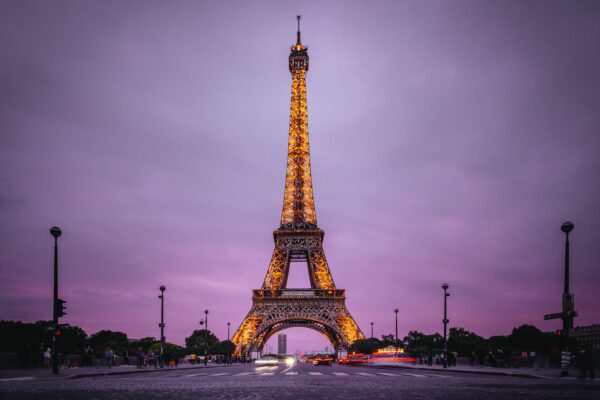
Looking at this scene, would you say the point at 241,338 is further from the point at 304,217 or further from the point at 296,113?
the point at 296,113

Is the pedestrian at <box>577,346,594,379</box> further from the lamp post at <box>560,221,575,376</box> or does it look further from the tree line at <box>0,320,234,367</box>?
the tree line at <box>0,320,234,367</box>

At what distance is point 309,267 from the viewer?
7575 cm

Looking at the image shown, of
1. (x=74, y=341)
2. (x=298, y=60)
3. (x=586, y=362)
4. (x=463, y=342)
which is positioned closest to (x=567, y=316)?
(x=586, y=362)

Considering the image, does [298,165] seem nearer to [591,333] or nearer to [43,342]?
[43,342]

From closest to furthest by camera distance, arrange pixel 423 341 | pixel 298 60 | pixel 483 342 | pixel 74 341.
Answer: pixel 298 60, pixel 74 341, pixel 483 342, pixel 423 341

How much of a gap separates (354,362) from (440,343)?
75.0m

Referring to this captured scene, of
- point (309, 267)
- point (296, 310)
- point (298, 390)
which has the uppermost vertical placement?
point (309, 267)

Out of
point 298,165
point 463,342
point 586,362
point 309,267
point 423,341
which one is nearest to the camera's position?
point 586,362

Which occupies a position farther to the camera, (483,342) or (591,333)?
(591,333)

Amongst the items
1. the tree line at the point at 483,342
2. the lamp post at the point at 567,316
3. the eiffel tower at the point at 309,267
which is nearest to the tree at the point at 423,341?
the tree line at the point at 483,342

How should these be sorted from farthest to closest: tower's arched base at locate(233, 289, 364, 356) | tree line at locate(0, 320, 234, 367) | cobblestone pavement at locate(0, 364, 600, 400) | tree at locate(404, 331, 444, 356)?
tree at locate(404, 331, 444, 356)
tower's arched base at locate(233, 289, 364, 356)
tree line at locate(0, 320, 234, 367)
cobblestone pavement at locate(0, 364, 600, 400)

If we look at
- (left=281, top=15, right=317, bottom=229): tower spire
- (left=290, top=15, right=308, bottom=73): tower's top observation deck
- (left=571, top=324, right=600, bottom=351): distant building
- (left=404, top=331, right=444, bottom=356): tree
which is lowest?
(left=571, top=324, right=600, bottom=351): distant building

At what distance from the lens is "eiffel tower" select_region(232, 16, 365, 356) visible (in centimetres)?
7081

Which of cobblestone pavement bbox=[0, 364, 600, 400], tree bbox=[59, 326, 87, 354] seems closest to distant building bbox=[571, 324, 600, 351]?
tree bbox=[59, 326, 87, 354]
